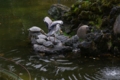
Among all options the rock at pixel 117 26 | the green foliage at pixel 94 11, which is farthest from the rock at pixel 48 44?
the rock at pixel 117 26

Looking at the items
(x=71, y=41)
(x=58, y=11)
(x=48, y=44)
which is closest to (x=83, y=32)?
(x=71, y=41)

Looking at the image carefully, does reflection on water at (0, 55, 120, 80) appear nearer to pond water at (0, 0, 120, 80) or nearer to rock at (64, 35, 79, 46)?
pond water at (0, 0, 120, 80)

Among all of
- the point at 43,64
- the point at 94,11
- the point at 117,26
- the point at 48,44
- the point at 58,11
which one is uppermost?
the point at 58,11

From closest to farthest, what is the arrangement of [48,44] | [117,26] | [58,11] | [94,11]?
1. [117,26]
2. [48,44]
3. [94,11]
4. [58,11]

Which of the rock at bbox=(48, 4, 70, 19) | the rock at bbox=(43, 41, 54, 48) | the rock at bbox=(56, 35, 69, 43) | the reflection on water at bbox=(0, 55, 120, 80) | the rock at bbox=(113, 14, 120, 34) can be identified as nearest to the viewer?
the reflection on water at bbox=(0, 55, 120, 80)

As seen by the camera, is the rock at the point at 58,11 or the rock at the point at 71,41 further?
the rock at the point at 58,11

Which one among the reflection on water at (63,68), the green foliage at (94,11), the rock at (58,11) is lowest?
the reflection on water at (63,68)

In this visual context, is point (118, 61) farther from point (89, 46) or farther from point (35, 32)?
point (35, 32)

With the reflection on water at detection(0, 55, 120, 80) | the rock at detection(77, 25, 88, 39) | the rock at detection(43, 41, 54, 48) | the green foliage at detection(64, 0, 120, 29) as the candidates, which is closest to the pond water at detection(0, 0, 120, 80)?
the reflection on water at detection(0, 55, 120, 80)

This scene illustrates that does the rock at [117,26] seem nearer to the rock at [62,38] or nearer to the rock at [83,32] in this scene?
the rock at [83,32]

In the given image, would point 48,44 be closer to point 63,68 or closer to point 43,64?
point 43,64

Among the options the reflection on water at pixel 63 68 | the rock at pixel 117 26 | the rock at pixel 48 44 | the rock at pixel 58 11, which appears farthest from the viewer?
the rock at pixel 58 11

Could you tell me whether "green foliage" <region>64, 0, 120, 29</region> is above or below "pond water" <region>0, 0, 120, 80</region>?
above

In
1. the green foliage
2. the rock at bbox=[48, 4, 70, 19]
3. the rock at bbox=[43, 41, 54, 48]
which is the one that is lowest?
the rock at bbox=[43, 41, 54, 48]
